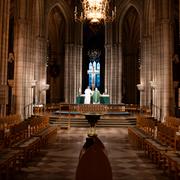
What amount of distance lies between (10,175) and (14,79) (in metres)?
16.7

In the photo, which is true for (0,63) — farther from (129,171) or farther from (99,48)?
(99,48)

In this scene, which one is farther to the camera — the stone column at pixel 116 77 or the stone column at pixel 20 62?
the stone column at pixel 116 77

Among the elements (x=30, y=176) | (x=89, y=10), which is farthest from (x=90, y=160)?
(x=89, y=10)

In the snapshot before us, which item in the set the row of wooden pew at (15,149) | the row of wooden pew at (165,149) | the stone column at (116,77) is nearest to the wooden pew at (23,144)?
the row of wooden pew at (15,149)

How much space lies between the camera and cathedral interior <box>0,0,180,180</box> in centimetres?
933

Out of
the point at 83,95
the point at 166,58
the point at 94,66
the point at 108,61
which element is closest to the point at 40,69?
the point at 83,95

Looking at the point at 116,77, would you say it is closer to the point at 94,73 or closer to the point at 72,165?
the point at 94,73

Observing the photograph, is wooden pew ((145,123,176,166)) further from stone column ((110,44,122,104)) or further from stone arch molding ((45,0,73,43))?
stone arch molding ((45,0,73,43))

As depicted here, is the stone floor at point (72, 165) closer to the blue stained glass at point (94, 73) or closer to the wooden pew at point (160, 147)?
the wooden pew at point (160, 147)

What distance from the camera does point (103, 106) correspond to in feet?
93.1

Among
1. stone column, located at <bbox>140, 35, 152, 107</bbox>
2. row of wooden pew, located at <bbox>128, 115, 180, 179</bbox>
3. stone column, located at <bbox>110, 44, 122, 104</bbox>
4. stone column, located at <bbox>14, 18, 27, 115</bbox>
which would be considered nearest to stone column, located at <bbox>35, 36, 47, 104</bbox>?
stone column, located at <bbox>14, 18, 27, 115</bbox>

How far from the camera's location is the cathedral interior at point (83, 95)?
30.6 feet

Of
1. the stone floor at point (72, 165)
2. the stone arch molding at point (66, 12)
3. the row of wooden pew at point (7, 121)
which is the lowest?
the stone floor at point (72, 165)

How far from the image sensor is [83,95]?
31.4 metres
